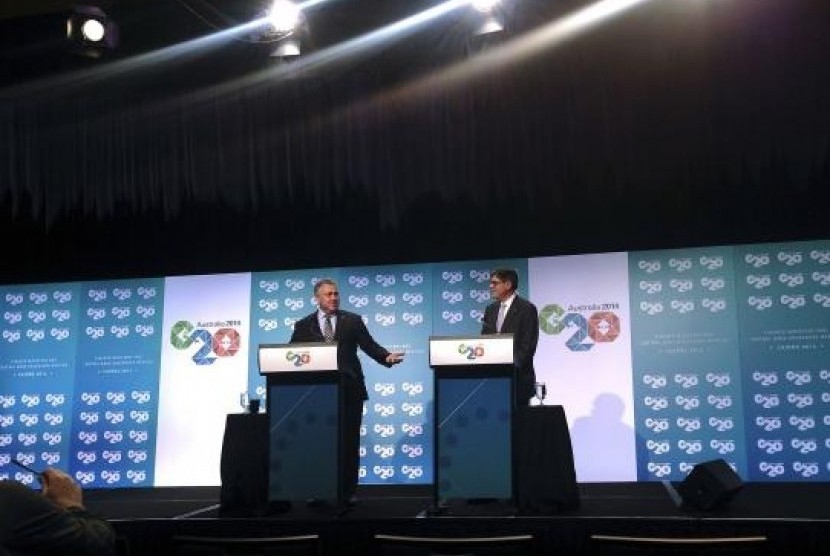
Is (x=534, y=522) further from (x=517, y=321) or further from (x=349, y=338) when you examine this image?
(x=349, y=338)

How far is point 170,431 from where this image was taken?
7.22m

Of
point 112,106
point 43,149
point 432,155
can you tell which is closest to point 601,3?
point 432,155

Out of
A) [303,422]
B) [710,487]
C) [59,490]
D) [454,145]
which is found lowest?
[710,487]

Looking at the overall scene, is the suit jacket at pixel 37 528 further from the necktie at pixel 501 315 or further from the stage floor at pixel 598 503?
the necktie at pixel 501 315

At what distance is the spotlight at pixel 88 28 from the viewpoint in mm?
5887

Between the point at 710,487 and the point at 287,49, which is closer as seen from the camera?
the point at 710,487

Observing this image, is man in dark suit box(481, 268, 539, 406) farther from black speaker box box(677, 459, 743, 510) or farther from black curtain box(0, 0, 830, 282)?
black curtain box(0, 0, 830, 282)

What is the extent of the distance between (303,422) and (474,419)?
920 mm

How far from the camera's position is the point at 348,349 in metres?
5.25

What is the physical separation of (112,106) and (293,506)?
3.86 meters

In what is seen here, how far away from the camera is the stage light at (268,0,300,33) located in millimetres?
5812

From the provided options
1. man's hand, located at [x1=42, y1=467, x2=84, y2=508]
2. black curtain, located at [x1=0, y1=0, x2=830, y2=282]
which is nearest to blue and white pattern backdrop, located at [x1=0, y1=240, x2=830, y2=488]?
black curtain, located at [x1=0, y1=0, x2=830, y2=282]

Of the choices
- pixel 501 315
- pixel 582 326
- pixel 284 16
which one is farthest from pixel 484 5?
pixel 582 326

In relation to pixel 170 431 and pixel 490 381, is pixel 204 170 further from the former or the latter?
pixel 490 381
